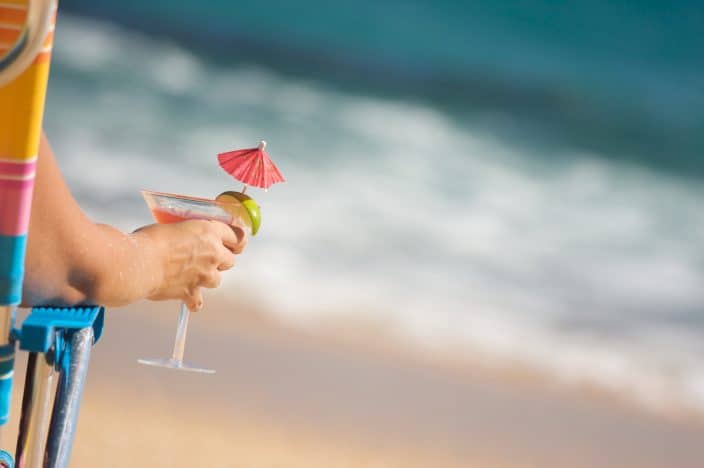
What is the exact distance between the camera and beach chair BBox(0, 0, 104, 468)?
145 cm

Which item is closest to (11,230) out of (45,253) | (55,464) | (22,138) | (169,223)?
(22,138)

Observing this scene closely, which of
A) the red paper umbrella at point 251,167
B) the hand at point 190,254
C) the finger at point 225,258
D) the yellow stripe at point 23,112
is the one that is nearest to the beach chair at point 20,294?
the yellow stripe at point 23,112

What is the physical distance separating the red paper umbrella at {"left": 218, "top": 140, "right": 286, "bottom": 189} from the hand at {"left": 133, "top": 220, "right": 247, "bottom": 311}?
0.34ft

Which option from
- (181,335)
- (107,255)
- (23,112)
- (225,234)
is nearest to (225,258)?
(225,234)

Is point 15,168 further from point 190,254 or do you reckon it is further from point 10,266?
point 190,254

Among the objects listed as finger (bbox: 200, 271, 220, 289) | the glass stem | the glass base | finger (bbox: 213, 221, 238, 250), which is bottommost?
the glass base

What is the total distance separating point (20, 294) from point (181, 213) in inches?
24.1

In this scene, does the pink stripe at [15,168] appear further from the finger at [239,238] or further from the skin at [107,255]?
the finger at [239,238]

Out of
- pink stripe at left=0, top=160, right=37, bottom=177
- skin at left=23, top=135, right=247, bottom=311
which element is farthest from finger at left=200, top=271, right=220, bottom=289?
pink stripe at left=0, top=160, right=37, bottom=177

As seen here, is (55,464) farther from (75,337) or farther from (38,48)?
(38,48)

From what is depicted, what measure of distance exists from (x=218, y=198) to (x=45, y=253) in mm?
449

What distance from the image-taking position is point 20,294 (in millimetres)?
1585

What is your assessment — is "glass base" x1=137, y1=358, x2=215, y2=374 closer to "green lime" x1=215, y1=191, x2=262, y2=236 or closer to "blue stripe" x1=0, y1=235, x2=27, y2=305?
"green lime" x1=215, y1=191, x2=262, y2=236

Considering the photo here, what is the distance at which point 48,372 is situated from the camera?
180 cm
